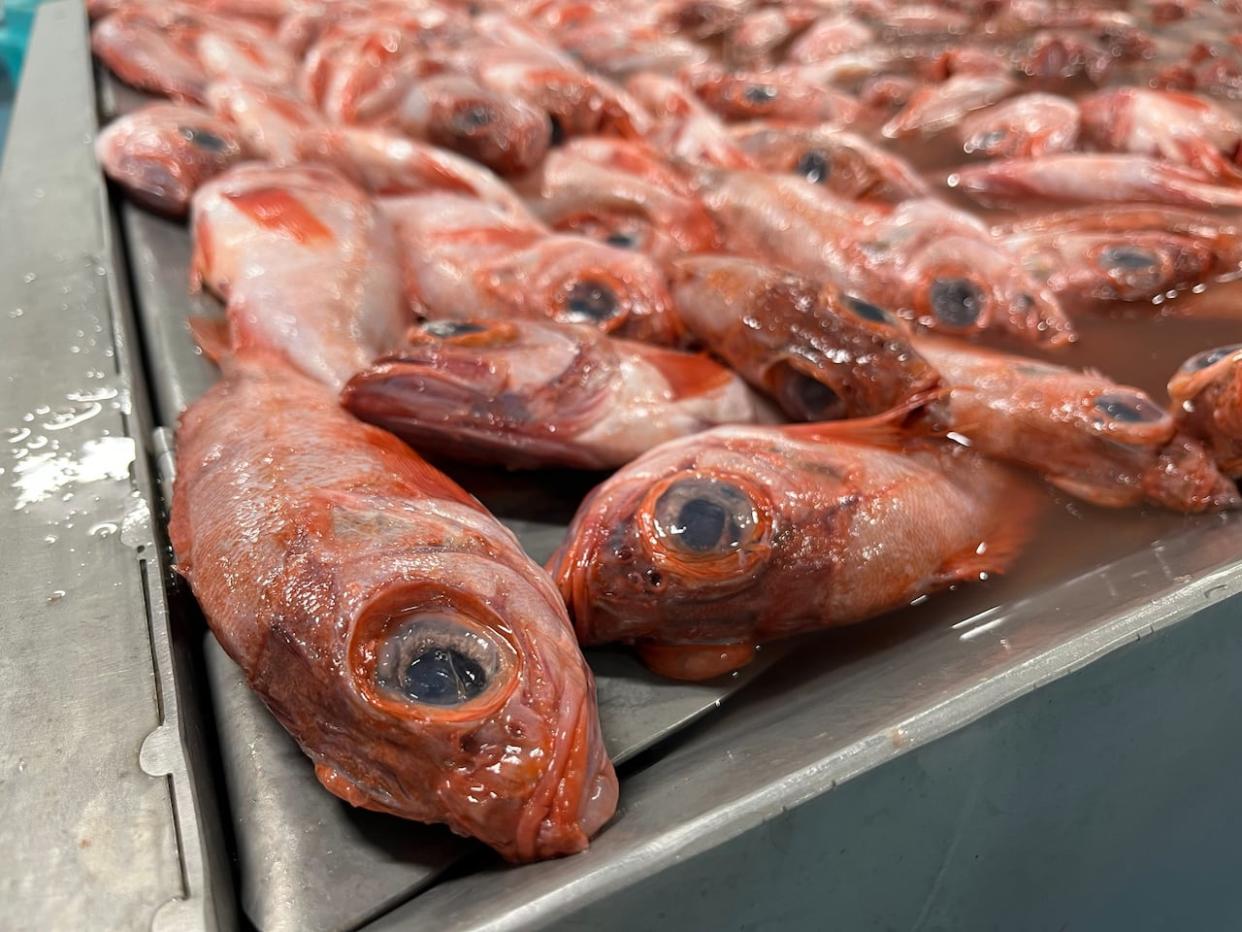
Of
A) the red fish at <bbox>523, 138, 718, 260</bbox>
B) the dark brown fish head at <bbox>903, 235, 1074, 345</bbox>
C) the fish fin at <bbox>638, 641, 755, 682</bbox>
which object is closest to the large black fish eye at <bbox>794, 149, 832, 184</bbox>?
the red fish at <bbox>523, 138, 718, 260</bbox>

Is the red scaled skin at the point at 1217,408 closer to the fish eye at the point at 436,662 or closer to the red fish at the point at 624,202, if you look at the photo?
the red fish at the point at 624,202

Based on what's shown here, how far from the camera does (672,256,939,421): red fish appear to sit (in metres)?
1.73

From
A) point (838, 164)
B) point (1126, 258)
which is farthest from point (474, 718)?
point (838, 164)

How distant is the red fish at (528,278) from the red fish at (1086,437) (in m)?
0.68

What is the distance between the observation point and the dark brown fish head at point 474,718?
106cm

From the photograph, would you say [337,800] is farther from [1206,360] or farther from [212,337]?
[1206,360]

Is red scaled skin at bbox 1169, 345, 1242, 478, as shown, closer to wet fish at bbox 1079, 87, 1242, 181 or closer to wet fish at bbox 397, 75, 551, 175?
wet fish at bbox 1079, 87, 1242, 181

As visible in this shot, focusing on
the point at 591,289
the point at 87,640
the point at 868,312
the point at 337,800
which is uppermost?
the point at 868,312

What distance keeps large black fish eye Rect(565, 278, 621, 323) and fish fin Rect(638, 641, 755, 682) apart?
87cm

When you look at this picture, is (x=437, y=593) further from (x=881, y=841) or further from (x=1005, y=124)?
(x=1005, y=124)

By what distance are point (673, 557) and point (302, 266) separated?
1.23 metres

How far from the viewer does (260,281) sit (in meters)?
2.06

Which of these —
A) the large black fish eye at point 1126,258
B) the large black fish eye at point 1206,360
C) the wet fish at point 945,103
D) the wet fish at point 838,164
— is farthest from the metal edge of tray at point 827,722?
the wet fish at point 945,103

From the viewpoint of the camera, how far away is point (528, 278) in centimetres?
213
